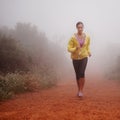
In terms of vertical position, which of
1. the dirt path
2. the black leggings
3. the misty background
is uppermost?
the misty background

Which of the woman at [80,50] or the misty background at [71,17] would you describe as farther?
the misty background at [71,17]

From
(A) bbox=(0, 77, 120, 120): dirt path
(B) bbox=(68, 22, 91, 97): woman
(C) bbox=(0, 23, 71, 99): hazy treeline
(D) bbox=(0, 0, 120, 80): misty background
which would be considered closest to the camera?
(A) bbox=(0, 77, 120, 120): dirt path

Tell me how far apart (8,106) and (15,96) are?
1.92 metres

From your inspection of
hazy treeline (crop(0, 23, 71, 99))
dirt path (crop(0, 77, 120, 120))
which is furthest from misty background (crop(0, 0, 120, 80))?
dirt path (crop(0, 77, 120, 120))

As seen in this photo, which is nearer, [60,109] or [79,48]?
[60,109]

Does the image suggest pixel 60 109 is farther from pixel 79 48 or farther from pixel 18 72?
pixel 18 72

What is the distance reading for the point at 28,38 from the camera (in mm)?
29719

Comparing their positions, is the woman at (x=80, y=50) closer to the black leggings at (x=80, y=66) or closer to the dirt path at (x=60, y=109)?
the black leggings at (x=80, y=66)

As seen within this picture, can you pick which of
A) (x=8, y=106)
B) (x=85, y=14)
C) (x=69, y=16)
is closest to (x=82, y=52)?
(x=8, y=106)

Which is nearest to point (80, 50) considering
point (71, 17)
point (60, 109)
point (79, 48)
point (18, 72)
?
point (79, 48)

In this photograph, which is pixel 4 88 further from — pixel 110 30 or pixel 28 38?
pixel 110 30

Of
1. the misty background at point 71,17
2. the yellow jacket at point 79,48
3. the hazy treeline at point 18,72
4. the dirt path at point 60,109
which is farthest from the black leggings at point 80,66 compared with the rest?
the misty background at point 71,17

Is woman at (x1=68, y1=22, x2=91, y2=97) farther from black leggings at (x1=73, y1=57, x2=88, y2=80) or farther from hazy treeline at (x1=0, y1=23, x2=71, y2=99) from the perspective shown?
hazy treeline at (x1=0, y1=23, x2=71, y2=99)

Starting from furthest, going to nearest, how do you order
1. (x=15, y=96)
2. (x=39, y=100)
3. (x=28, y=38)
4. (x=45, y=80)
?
1. (x=28, y=38)
2. (x=45, y=80)
3. (x=15, y=96)
4. (x=39, y=100)
